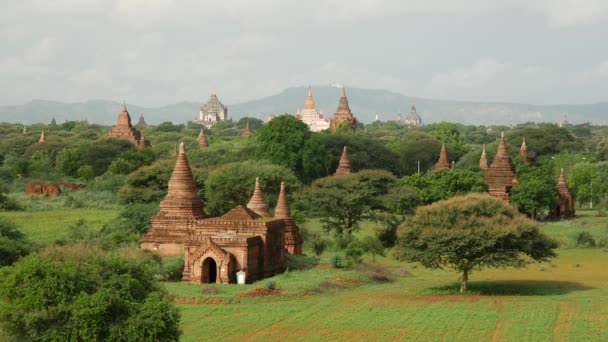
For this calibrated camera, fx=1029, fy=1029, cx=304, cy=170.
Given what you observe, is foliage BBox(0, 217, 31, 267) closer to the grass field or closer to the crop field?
the crop field

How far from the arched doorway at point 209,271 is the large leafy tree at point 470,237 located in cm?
718

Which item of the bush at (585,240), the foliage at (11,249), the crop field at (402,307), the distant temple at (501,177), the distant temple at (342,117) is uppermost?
the distant temple at (342,117)

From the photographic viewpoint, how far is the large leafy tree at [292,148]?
7819 centimetres

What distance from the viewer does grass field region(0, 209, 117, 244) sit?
52.3m

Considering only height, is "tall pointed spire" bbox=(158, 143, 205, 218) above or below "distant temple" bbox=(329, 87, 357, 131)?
below

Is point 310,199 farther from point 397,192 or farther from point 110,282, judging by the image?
point 110,282

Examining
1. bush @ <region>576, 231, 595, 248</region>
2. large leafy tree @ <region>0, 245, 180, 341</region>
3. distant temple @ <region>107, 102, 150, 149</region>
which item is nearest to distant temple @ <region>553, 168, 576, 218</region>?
bush @ <region>576, 231, 595, 248</region>

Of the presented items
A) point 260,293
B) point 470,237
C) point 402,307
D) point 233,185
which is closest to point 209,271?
point 260,293

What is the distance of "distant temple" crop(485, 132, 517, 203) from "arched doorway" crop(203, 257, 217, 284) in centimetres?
2833

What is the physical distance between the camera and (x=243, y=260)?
38.8 m

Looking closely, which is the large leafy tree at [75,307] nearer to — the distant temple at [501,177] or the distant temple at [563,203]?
the distant temple at [501,177]

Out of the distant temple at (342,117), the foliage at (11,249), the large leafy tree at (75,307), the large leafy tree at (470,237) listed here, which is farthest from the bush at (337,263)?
the distant temple at (342,117)

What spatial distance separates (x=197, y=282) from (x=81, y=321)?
1574 centimetres

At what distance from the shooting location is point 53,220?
60.0 metres
